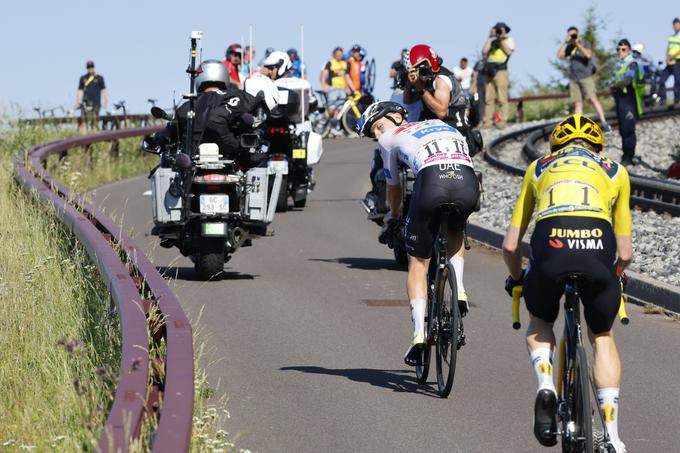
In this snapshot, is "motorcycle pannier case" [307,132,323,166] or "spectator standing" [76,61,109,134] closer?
"motorcycle pannier case" [307,132,323,166]

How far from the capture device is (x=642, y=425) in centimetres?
820

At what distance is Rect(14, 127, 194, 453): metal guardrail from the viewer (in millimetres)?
4895

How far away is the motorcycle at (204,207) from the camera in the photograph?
13.8 metres

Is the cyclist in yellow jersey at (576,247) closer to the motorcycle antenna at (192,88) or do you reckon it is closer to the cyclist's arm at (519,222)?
the cyclist's arm at (519,222)

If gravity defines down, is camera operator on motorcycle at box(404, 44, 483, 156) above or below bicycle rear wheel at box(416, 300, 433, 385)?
above

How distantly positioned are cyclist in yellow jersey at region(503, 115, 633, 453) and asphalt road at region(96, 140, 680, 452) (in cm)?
99

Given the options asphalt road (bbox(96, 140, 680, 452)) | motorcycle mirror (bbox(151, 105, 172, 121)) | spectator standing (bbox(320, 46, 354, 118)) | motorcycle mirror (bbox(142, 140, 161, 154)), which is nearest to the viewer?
asphalt road (bbox(96, 140, 680, 452))

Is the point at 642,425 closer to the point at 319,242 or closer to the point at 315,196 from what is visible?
the point at 319,242

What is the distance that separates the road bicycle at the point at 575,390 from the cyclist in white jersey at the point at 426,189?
224 centimetres

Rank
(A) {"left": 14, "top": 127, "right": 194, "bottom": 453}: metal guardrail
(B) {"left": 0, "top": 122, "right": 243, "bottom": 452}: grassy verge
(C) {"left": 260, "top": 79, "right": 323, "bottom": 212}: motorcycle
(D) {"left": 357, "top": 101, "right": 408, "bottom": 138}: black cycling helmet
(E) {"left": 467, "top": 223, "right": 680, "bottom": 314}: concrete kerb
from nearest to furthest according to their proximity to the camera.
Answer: (A) {"left": 14, "top": 127, "right": 194, "bottom": 453}: metal guardrail < (B) {"left": 0, "top": 122, "right": 243, "bottom": 452}: grassy verge < (D) {"left": 357, "top": 101, "right": 408, "bottom": 138}: black cycling helmet < (E) {"left": 467, "top": 223, "right": 680, "bottom": 314}: concrete kerb < (C) {"left": 260, "top": 79, "right": 323, "bottom": 212}: motorcycle

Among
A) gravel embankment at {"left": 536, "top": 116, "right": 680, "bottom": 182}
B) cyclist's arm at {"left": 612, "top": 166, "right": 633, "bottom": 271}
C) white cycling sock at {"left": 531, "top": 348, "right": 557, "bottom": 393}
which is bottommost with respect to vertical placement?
gravel embankment at {"left": 536, "top": 116, "right": 680, "bottom": 182}

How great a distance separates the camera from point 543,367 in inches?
270

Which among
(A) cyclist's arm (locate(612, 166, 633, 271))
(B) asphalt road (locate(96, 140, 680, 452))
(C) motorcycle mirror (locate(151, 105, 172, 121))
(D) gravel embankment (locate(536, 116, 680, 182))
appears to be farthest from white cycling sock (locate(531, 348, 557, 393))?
(D) gravel embankment (locate(536, 116, 680, 182))

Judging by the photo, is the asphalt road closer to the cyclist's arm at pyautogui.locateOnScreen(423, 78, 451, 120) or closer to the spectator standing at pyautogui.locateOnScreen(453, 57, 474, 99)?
the cyclist's arm at pyautogui.locateOnScreen(423, 78, 451, 120)
